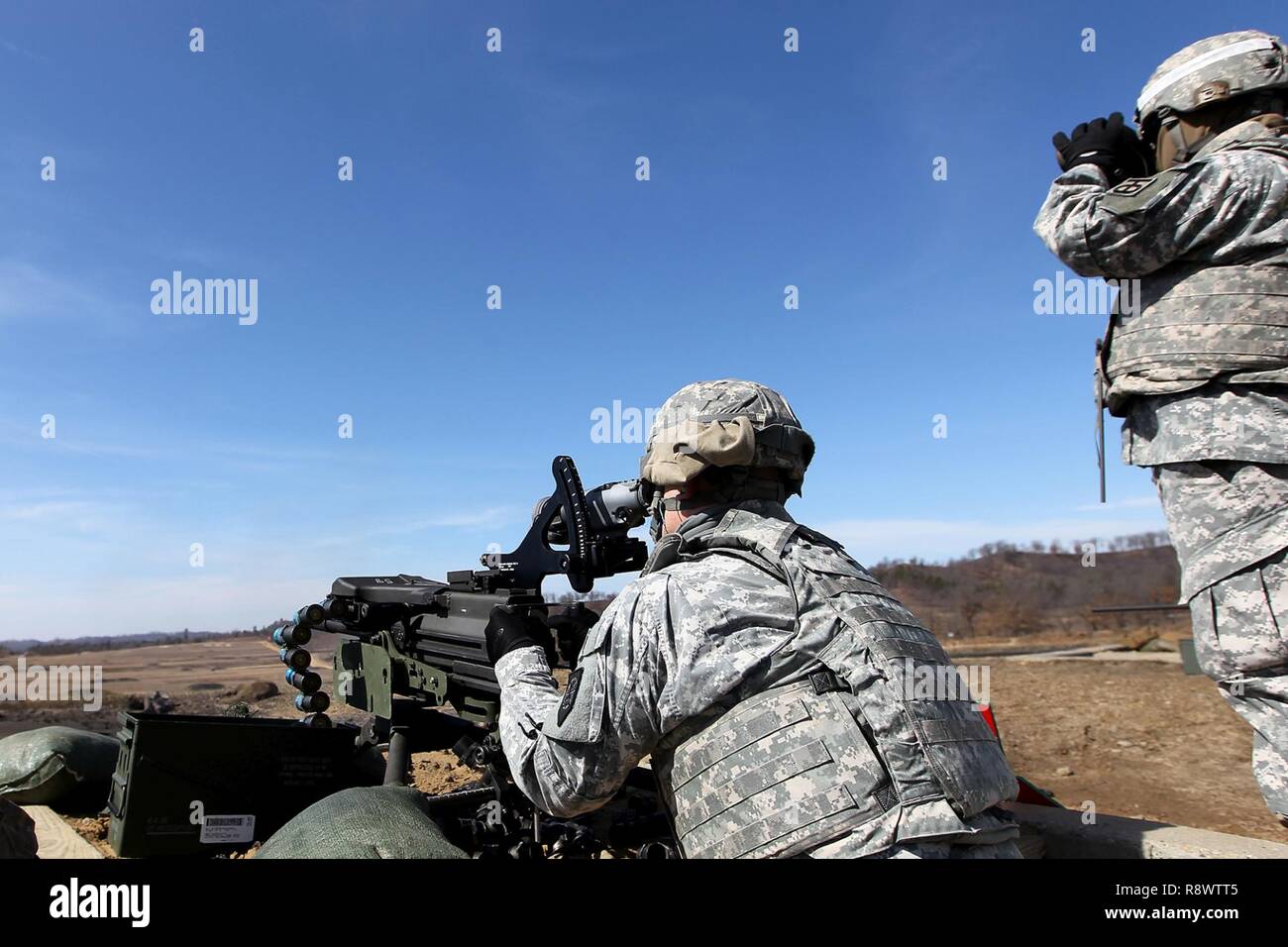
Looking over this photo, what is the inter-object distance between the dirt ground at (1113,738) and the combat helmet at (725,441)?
12.9 ft

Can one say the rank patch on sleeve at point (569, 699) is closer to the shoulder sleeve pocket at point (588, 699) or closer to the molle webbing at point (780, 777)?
the shoulder sleeve pocket at point (588, 699)

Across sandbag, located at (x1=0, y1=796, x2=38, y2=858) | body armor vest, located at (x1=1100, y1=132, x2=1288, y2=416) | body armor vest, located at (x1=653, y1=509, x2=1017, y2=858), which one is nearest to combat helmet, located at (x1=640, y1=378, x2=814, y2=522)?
body armor vest, located at (x1=653, y1=509, x2=1017, y2=858)

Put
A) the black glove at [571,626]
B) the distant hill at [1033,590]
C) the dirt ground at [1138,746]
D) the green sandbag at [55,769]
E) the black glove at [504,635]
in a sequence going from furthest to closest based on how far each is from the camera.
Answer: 1. the distant hill at [1033,590]
2. the dirt ground at [1138,746]
3. the green sandbag at [55,769]
4. the black glove at [571,626]
5. the black glove at [504,635]

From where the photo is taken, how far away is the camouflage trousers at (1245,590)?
2.47 m

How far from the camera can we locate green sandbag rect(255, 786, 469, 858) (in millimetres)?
2928

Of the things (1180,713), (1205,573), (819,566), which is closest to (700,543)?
(819,566)

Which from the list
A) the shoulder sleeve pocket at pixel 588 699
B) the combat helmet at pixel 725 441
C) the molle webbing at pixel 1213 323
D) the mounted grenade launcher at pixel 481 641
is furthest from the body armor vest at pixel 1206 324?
the shoulder sleeve pocket at pixel 588 699

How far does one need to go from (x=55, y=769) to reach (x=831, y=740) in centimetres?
489

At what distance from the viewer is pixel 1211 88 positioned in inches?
114

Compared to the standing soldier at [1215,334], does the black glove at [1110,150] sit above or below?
above

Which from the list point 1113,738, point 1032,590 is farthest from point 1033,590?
point 1113,738

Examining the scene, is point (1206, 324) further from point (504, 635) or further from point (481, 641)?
point (481, 641)
